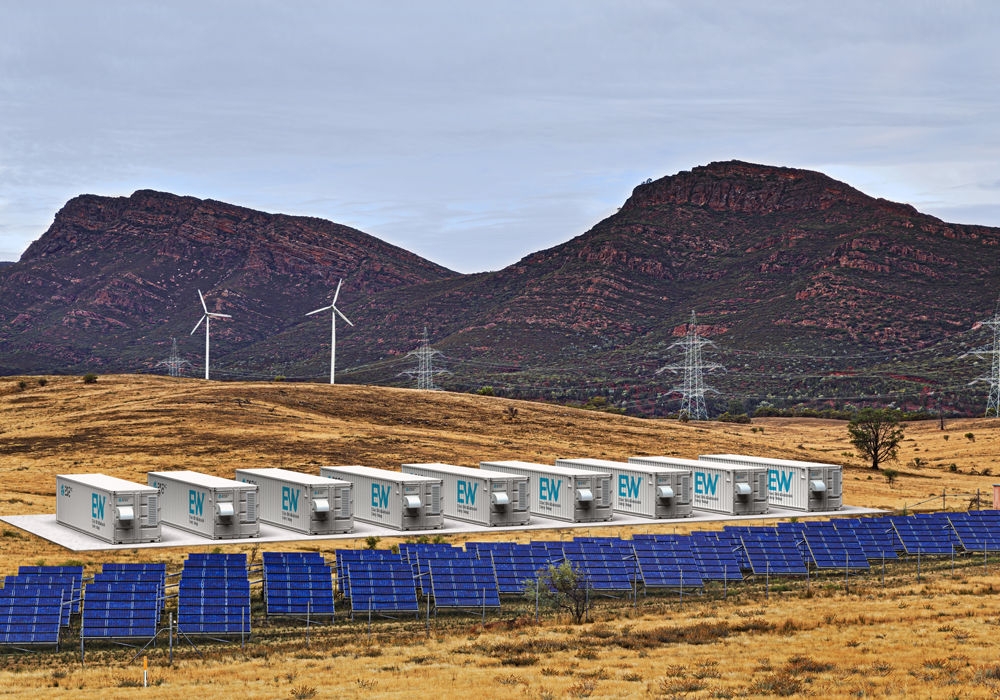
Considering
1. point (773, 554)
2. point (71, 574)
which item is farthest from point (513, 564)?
point (71, 574)

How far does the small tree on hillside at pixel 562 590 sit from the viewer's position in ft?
132

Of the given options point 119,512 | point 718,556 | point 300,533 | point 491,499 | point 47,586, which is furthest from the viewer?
point 491,499

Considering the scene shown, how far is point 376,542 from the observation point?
5778 centimetres

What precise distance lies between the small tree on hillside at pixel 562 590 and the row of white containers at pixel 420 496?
21742 mm

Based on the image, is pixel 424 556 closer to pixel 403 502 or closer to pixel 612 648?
pixel 612 648

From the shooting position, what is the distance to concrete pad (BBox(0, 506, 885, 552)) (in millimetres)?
57653

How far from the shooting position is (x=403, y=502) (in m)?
63.2

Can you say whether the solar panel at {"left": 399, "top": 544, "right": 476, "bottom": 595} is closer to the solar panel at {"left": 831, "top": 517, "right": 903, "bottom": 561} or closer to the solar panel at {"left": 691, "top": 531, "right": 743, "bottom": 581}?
the solar panel at {"left": 691, "top": 531, "right": 743, "bottom": 581}

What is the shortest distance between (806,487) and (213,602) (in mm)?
48429

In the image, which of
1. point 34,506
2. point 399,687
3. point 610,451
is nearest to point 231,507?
point 34,506

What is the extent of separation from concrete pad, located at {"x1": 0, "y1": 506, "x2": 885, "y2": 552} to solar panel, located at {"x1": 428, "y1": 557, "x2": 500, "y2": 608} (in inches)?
737

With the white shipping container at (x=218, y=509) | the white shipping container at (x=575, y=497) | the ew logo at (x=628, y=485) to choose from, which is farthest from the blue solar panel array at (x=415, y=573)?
the ew logo at (x=628, y=485)

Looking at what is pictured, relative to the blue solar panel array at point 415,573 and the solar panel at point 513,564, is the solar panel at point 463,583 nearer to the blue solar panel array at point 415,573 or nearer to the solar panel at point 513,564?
the blue solar panel array at point 415,573

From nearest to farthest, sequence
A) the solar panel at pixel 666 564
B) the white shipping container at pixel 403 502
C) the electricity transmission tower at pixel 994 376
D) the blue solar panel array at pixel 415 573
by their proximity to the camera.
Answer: the blue solar panel array at pixel 415 573, the solar panel at pixel 666 564, the white shipping container at pixel 403 502, the electricity transmission tower at pixel 994 376
